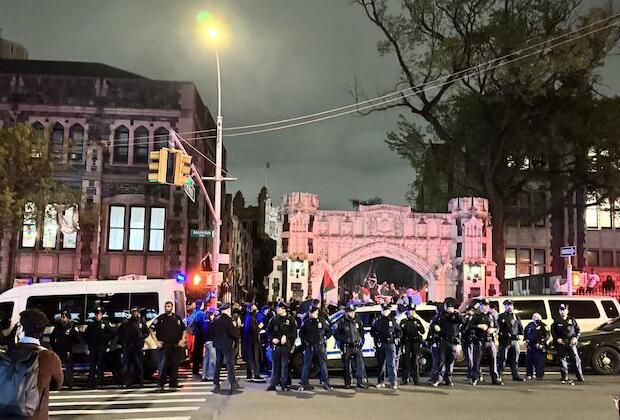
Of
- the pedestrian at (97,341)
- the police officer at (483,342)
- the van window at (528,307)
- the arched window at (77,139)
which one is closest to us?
the police officer at (483,342)

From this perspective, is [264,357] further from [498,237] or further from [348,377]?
[498,237]

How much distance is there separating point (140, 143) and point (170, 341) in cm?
1796

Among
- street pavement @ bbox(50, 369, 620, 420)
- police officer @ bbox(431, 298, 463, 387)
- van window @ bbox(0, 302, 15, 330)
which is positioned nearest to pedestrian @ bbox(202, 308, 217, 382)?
street pavement @ bbox(50, 369, 620, 420)

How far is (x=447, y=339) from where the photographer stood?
1338 cm

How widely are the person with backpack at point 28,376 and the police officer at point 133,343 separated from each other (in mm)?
8682

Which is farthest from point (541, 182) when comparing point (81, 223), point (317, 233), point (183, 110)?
point (81, 223)

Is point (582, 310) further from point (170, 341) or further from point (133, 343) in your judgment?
point (133, 343)

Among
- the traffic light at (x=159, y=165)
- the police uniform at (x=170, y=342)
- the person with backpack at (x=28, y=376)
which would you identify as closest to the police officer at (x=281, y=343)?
the police uniform at (x=170, y=342)

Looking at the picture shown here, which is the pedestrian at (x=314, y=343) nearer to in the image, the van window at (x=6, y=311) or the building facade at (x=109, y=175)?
the van window at (x=6, y=311)

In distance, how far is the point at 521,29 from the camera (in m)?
29.6

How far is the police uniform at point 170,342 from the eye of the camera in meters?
12.9

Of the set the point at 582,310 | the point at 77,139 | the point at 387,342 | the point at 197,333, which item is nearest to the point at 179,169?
the point at 197,333

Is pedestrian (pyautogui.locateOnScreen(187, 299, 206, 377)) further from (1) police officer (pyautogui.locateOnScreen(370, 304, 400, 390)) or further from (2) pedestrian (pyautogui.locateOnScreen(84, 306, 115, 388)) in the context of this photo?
(1) police officer (pyautogui.locateOnScreen(370, 304, 400, 390))

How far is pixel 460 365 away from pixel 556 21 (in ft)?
65.5
